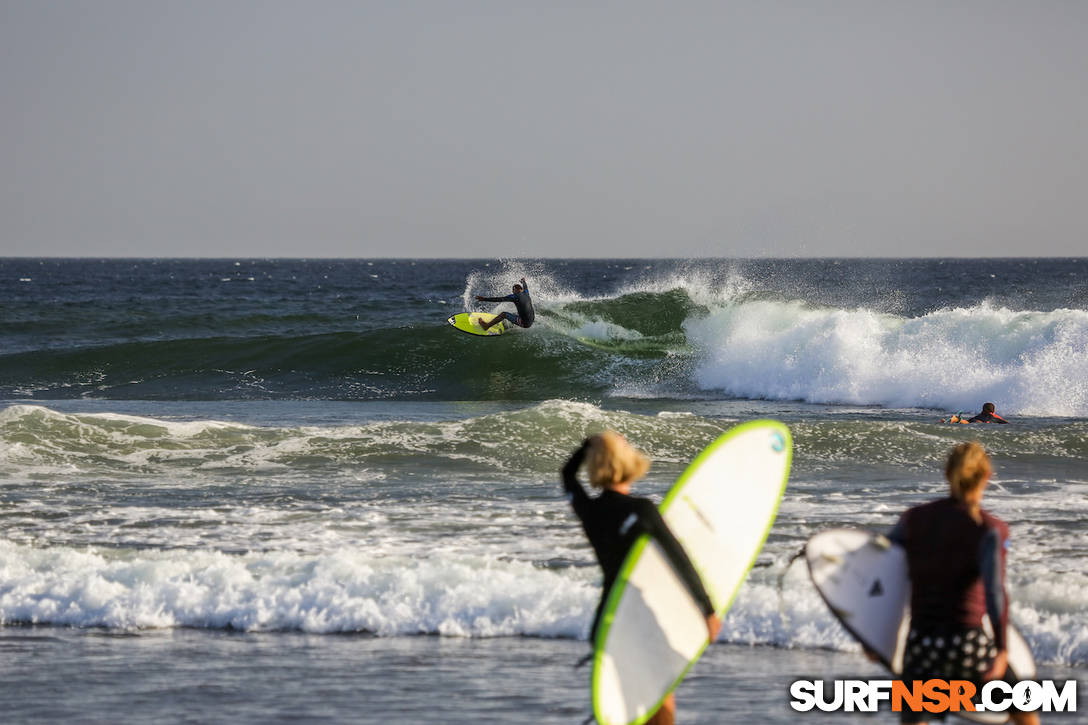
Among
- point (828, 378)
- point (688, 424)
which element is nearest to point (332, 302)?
point (828, 378)

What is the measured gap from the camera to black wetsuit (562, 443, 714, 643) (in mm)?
3918

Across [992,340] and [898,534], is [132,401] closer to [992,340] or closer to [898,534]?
[992,340]

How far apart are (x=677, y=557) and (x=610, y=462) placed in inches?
15.8

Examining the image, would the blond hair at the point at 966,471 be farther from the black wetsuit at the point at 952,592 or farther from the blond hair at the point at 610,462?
the blond hair at the point at 610,462

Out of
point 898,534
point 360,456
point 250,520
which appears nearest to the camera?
point 898,534

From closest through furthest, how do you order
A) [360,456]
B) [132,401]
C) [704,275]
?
[360,456] < [132,401] < [704,275]

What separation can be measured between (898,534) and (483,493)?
264 inches

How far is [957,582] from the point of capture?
12.1 feet

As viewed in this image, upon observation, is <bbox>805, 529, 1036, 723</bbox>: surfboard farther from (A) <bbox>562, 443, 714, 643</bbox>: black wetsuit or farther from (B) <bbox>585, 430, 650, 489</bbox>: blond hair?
(B) <bbox>585, 430, 650, 489</bbox>: blond hair

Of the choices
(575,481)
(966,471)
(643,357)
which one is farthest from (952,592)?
(643,357)

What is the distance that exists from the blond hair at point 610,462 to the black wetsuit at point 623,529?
0.15 feet

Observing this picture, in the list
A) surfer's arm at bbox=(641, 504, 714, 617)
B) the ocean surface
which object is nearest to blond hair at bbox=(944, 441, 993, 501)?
surfer's arm at bbox=(641, 504, 714, 617)

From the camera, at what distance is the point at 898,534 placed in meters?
3.85

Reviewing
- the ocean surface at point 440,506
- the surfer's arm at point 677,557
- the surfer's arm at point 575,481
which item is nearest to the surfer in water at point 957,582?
the surfer's arm at point 677,557
